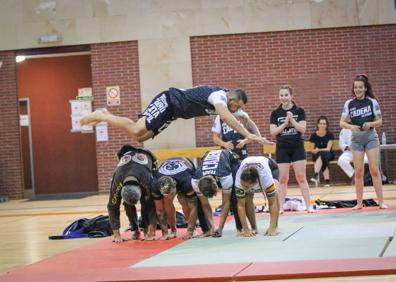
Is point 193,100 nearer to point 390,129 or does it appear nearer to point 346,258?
point 346,258

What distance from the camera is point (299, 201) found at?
11.1 meters

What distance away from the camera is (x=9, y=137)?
18641 mm

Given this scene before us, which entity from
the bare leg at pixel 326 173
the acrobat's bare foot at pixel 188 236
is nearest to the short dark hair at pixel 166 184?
the acrobat's bare foot at pixel 188 236

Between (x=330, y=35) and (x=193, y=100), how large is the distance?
9.73 m

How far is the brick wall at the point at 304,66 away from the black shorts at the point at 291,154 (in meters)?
7.54

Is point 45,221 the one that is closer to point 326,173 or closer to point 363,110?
point 363,110

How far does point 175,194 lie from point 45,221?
192 inches

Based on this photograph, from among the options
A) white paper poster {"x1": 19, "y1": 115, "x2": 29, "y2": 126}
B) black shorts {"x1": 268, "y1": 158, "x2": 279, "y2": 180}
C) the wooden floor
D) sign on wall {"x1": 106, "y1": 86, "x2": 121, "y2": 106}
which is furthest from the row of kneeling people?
white paper poster {"x1": 19, "y1": 115, "x2": 29, "y2": 126}

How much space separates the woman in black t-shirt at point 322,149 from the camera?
55.2 feet

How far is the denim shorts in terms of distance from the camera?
988 cm

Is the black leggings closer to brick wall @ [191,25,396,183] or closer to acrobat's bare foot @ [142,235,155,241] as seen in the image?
brick wall @ [191,25,396,183]

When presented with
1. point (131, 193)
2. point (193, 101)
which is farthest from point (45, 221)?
point (131, 193)

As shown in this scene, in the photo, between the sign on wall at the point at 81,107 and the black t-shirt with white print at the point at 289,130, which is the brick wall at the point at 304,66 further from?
the black t-shirt with white print at the point at 289,130

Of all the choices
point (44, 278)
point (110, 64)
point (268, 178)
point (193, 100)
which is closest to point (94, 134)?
point (110, 64)
